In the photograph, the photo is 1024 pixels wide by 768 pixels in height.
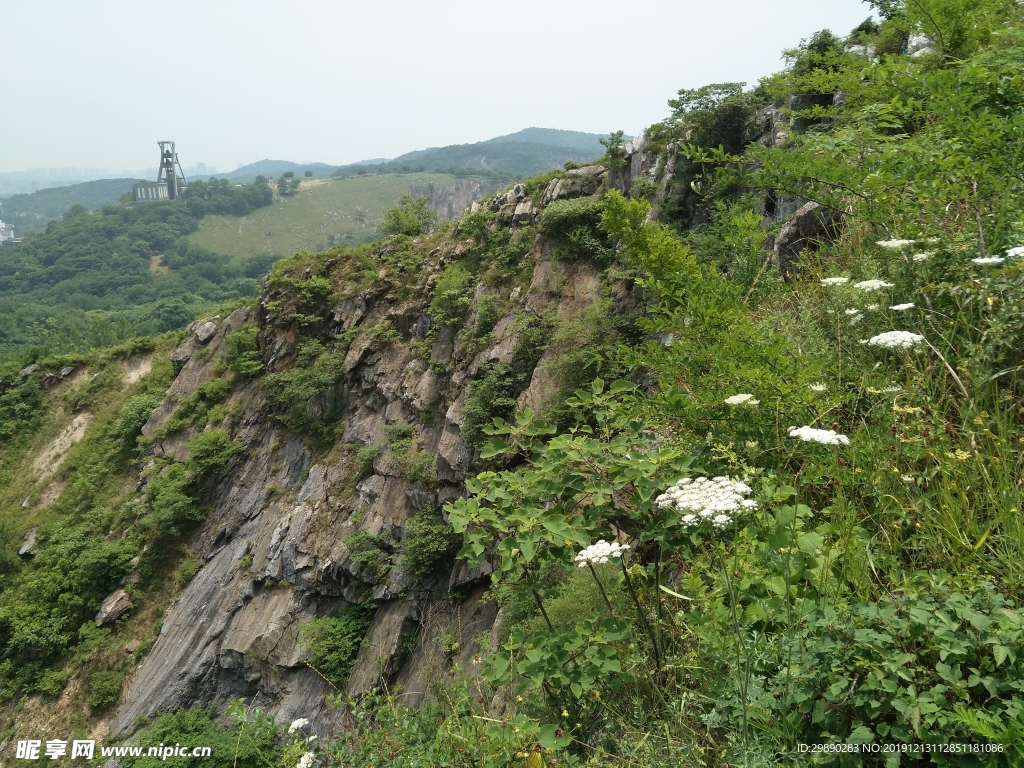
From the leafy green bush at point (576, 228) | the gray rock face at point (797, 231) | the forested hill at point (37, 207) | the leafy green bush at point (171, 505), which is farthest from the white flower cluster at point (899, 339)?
the forested hill at point (37, 207)

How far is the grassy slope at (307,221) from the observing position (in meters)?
96.4

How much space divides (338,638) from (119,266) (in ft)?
308

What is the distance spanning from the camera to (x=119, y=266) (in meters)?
81.8

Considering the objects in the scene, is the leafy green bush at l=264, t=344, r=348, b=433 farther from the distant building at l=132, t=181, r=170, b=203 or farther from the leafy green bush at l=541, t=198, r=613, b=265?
the distant building at l=132, t=181, r=170, b=203

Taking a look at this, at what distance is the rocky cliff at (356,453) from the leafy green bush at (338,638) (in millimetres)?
258

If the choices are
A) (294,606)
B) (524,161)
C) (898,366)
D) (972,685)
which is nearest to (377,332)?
(294,606)

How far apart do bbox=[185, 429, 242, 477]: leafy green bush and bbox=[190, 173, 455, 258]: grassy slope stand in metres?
75.7

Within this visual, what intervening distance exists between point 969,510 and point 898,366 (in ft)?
Answer: 3.49

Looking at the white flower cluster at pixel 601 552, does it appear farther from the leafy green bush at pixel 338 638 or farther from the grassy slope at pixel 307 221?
the grassy slope at pixel 307 221

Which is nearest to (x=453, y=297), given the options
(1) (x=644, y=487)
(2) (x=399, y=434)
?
(2) (x=399, y=434)

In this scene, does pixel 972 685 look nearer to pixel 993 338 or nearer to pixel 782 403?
pixel 782 403

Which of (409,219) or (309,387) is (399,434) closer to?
(309,387)

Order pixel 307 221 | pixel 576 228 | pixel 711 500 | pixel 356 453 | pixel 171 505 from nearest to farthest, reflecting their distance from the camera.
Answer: pixel 711 500 → pixel 576 228 → pixel 356 453 → pixel 171 505 → pixel 307 221

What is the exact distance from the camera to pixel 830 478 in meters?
2.56
